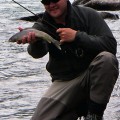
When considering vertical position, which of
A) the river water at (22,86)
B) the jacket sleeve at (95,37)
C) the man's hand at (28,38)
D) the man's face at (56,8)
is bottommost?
the river water at (22,86)

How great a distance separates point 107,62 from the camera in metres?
5.22

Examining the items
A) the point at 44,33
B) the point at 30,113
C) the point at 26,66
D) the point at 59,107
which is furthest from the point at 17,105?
the point at 26,66

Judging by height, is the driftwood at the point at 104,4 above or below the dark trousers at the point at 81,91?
below

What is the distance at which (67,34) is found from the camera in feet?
17.2

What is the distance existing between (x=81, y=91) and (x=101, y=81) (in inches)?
17.5

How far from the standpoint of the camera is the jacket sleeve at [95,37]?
528cm

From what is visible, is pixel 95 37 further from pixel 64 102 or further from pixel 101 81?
pixel 64 102

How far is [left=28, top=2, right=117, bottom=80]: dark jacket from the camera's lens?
5441 millimetres

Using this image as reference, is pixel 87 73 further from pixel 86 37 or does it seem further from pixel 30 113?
pixel 30 113

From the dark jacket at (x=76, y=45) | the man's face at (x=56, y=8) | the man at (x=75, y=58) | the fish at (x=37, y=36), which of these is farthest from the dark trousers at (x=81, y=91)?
the man's face at (x=56, y=8)

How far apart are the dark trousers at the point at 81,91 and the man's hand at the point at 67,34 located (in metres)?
0.37

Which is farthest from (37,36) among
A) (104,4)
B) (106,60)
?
(104,4)

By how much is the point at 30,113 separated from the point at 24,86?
197cm

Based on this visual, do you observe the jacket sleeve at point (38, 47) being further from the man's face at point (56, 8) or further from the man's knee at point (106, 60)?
the man's knee at point (106, 60)
